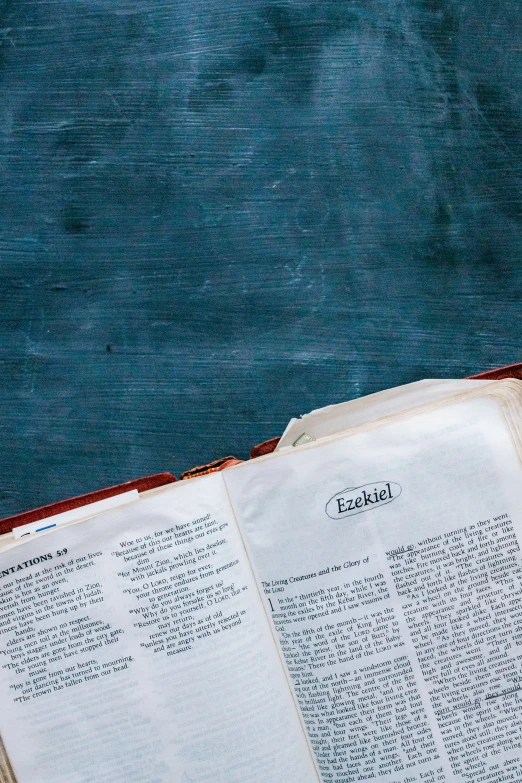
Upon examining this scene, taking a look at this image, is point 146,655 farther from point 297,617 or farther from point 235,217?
point 235,217

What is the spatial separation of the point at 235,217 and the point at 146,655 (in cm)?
39

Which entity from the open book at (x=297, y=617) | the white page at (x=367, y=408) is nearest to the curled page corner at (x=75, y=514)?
the open book at (x=297, y=617)

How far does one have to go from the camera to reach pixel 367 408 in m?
0.60

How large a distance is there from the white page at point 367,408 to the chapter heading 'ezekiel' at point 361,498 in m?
0.05

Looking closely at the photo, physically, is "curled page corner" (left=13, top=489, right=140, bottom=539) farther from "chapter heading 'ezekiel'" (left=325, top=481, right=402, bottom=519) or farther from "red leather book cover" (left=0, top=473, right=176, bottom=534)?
"chapter heading 'ezekiel'" (left=325, top=481, right=402, bottom=519)

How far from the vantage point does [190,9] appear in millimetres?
642


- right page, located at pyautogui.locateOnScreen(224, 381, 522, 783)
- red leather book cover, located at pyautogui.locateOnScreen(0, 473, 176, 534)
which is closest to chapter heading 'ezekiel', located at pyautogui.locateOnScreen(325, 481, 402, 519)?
right page, located at pyautogui.locateOnScreen(224, 381, 522, 783)

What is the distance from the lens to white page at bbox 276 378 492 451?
1.97ft

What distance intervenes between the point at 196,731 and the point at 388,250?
45 centimetres

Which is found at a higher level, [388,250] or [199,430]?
[388,250]

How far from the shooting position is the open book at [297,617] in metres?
0.58

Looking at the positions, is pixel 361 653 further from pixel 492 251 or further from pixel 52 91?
pixel 52 91

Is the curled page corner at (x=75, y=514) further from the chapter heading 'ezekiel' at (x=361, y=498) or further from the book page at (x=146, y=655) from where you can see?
the chapter heading 'ezekiel' at (x=361, y=498)

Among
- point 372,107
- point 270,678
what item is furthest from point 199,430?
point 372,107
